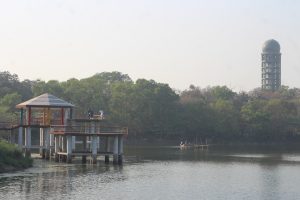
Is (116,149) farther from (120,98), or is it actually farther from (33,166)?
(120,98)

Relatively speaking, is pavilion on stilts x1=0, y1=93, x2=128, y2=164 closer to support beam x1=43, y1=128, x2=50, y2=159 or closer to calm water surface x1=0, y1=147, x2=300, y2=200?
support beam x1=43, y1=128, x2=50, y2=159

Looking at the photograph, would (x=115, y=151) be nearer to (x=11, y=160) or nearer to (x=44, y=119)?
(x=44, y=119)

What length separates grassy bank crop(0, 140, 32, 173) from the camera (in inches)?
2354

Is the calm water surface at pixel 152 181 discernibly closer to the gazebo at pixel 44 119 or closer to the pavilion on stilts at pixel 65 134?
the pavilion on stilts at pixel 65 134

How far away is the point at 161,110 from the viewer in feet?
461

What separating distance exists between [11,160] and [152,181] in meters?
13.6

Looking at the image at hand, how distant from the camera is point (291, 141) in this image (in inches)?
6329

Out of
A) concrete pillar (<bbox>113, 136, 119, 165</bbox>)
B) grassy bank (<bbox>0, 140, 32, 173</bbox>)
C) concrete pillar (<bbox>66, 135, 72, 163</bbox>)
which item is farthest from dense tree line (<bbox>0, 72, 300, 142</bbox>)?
grassy bank (<bbox>0, 140, 32, 173</bbox>)

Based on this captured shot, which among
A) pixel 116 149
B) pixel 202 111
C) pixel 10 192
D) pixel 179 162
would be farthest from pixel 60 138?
pixel 202 111

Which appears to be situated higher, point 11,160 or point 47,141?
point 47,141

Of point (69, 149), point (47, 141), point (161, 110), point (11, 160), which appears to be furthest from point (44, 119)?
point (161, 110)

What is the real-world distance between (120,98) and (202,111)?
2211 cm

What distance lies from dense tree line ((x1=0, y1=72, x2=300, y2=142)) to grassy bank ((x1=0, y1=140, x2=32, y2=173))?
5013cm

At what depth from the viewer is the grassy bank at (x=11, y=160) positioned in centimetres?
5978
